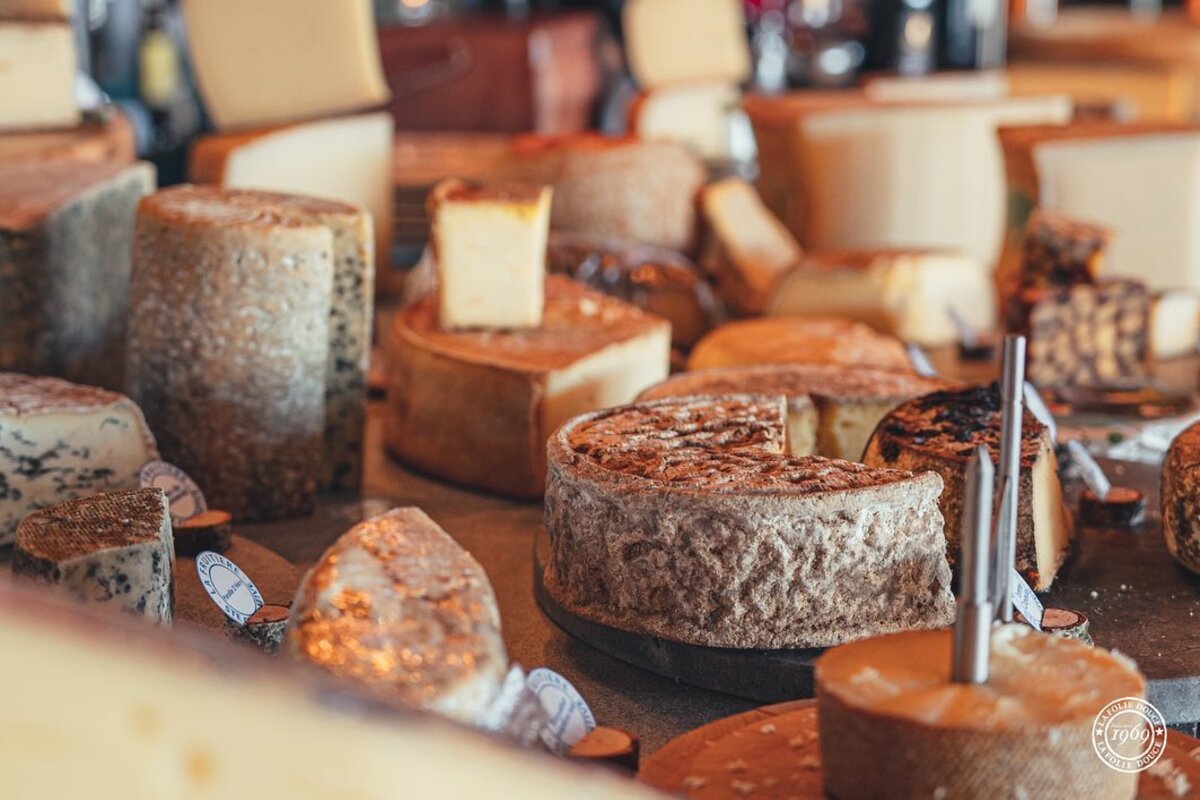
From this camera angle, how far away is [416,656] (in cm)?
130

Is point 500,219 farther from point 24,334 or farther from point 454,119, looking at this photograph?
point 454,119

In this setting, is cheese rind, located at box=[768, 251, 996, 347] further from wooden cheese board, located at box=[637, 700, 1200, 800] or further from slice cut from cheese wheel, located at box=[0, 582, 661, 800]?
slice cut from cheese wheel, located at box=[0, 582, 661, 800]

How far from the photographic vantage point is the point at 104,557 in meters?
1.78

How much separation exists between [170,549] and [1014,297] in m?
2.15

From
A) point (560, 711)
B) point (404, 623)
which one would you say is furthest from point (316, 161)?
point (404, 623)

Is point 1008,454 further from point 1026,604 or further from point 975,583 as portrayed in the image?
point 1026,604

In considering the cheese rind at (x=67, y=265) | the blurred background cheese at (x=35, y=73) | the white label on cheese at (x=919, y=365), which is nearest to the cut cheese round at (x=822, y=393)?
the white label on cheese at (x=919, y=365)

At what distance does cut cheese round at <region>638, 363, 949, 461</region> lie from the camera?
2.50m

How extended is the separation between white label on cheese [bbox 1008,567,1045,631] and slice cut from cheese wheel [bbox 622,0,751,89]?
4106 millimetres

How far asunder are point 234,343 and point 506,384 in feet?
1.63

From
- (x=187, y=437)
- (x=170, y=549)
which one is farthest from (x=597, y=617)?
(x=187, y=437)

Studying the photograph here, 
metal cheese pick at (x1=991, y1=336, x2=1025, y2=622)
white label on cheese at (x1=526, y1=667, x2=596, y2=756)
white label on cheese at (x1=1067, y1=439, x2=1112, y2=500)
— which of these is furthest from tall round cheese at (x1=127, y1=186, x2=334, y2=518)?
metal cheese pick at (x1=991, y1=336, x2=1025, y2=622)

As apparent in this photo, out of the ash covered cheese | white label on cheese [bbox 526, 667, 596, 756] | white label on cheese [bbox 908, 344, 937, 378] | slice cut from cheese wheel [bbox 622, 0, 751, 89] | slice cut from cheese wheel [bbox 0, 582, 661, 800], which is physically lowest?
white label on cheese [bbox 908, 344, 937, 378]

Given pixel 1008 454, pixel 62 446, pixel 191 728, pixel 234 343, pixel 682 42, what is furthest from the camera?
pixel 682 42
